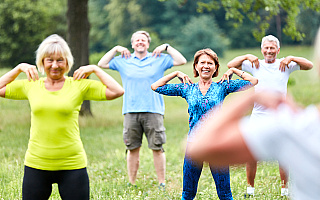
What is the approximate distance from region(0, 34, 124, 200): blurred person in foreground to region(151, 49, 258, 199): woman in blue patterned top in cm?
105

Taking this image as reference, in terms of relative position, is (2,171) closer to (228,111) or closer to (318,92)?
(228,111)

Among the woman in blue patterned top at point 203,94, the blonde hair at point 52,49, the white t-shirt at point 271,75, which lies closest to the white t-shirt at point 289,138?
the blonde hair at point 52,49

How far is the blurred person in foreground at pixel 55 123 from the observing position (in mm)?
3617

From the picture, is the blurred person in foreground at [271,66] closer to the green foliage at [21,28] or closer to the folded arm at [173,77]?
the folded arm at [173,77]

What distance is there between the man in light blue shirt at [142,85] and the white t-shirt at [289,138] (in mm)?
4678

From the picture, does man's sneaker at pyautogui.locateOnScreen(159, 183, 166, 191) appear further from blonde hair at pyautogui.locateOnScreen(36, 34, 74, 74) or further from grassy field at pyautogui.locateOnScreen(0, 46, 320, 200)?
blonde hair at pyautogui.locateOnScreen(36, 34, 74, 74)

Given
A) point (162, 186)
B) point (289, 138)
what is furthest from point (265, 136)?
point (162, 186)

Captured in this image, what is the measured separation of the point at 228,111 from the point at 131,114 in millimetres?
4905

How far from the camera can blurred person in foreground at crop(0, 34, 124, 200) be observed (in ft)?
11.9

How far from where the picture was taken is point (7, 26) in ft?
115

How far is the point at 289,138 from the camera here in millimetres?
1430

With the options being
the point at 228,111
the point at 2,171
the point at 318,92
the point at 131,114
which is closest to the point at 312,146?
the point at 228,111

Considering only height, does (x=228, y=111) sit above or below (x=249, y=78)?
below

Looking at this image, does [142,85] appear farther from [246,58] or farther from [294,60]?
[294,60]
